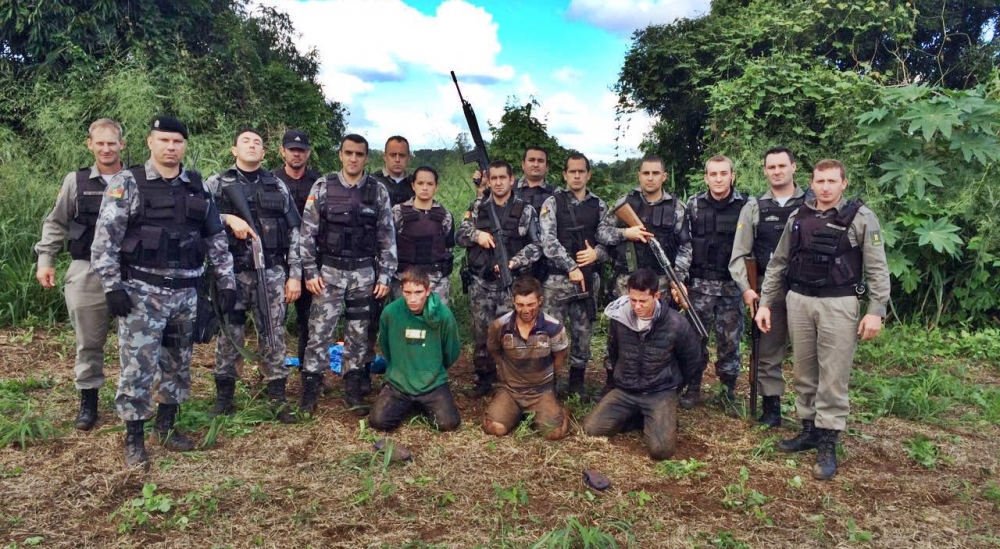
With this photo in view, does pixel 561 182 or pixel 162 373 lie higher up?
pixel 561 182

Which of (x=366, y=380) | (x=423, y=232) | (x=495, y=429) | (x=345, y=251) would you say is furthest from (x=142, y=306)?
(x=495, y=429)

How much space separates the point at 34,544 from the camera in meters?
3.19

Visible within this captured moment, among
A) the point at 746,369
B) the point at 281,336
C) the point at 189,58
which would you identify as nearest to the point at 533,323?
the point at 281,336

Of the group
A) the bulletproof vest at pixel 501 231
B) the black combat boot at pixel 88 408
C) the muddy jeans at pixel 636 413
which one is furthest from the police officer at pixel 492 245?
the black combat boot at pixel 88 408

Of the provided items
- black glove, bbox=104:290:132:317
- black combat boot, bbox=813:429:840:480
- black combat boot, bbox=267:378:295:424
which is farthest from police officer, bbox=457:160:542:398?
black glove, bbox=104:290:132:317

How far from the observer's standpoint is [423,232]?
535cm

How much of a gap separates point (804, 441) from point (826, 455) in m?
0.26

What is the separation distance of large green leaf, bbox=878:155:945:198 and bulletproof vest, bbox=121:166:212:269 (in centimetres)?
699

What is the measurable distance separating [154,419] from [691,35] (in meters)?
10.2

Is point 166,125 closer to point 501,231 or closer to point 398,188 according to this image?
point 398,188

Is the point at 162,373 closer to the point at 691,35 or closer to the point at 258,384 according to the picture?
the point at 258,384

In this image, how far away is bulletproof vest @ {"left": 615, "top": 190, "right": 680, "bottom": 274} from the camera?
17.5 feet

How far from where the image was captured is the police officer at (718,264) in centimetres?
519

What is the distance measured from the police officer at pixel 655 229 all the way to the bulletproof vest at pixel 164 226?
3.03 meters
